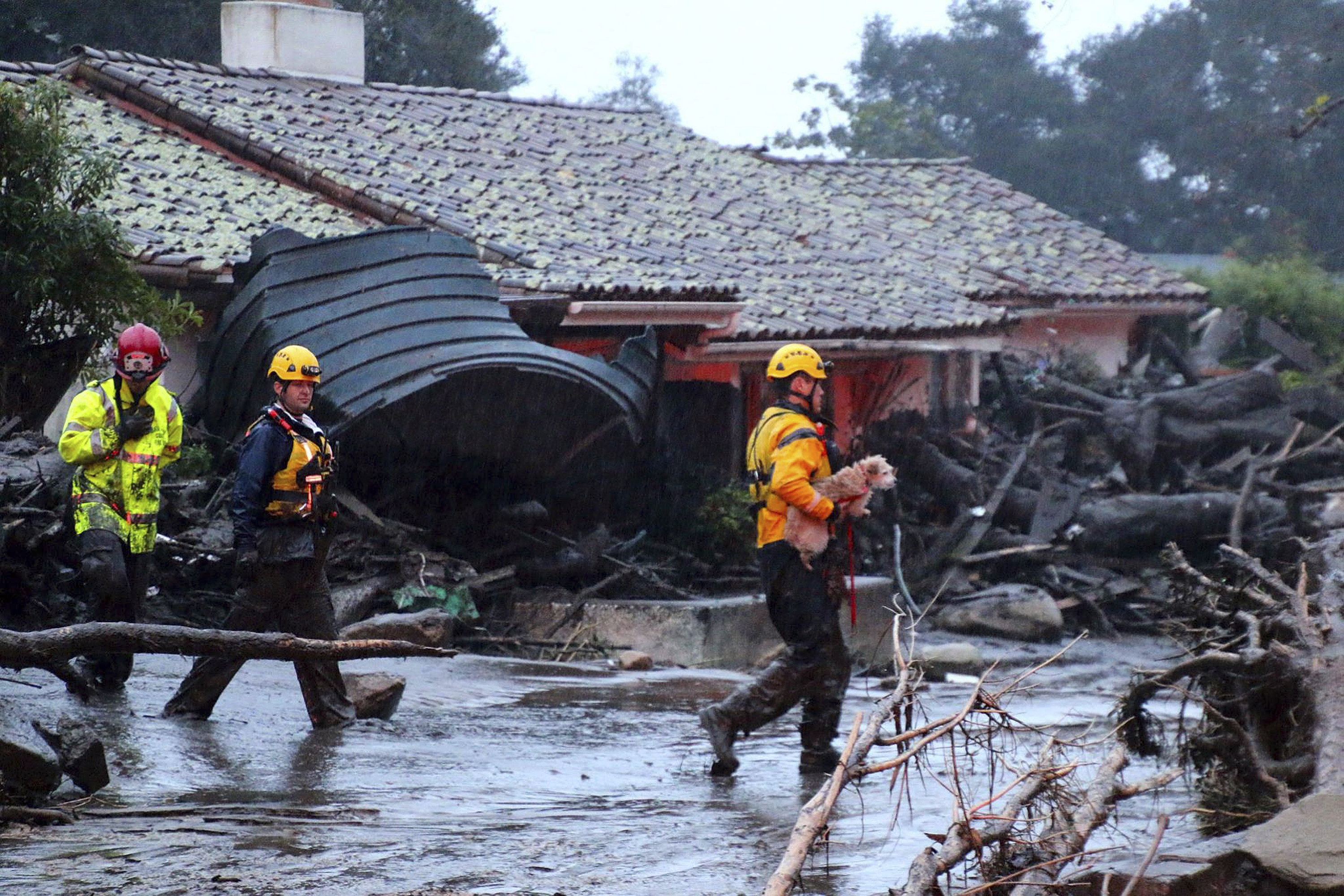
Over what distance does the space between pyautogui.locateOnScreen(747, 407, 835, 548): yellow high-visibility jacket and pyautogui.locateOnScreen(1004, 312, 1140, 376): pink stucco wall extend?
13465mm

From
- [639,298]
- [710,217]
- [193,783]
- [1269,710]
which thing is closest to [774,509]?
[1269,710]

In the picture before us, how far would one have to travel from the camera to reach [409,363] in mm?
10836

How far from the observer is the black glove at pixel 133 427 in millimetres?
7328

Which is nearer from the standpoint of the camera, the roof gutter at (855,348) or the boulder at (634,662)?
the boulder at (634,662)

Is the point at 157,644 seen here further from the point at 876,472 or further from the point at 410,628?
the point at 410,628

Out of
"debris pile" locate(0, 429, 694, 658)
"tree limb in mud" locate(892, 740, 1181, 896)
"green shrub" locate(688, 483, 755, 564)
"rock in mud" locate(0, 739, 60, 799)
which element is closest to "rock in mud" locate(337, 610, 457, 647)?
"debris pile" locate(0, 429, 694, 658)

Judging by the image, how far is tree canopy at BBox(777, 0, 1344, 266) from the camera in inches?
1620

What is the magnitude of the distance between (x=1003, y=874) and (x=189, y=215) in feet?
31.8

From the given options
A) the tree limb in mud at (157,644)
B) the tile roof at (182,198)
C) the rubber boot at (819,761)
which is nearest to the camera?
the tree limb in mud at (157,644)

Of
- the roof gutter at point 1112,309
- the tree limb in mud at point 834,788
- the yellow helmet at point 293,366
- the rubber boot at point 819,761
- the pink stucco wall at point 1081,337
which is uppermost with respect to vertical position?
the roof gutter at point 1112,309

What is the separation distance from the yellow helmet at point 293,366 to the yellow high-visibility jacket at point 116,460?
83 centimetres

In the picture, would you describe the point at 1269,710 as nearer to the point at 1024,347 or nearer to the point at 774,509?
the point at 774,509

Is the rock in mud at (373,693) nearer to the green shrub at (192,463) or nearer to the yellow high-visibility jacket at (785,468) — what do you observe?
the yellow high-visibility jacket at (785,468)

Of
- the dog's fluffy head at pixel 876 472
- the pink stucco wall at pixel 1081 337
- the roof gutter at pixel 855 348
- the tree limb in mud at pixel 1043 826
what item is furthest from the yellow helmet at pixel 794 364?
the pink stucco wall at pixel 1081 337
